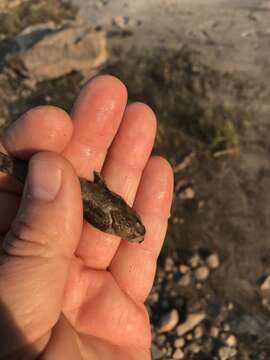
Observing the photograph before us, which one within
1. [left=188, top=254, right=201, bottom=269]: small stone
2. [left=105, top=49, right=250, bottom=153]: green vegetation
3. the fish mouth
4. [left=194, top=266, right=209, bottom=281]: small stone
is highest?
the fish mouth

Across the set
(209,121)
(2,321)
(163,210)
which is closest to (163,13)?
(209,121)

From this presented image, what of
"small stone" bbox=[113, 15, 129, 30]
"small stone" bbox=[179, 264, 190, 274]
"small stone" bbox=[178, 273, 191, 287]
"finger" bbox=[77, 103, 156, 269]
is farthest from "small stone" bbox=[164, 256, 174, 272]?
"small stone" bbox=[113, 15, 129, 30]

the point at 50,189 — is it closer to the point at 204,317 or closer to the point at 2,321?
the point at 2,321

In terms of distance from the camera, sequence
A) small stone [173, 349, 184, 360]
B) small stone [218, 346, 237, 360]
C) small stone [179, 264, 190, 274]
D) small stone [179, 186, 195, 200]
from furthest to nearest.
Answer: small stone [179, 186, 195, 200] < small stone [179, 264, 190, 274] < small stone [173, 349, 184, 360] < small stone [218, 346, 237, 360]

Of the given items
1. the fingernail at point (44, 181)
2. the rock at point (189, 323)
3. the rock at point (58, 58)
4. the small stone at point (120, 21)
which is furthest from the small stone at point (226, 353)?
the small stone at point (120, 21)

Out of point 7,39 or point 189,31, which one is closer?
point 189,31

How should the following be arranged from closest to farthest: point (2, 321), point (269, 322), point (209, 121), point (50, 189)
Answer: point (2, 321), point (50, 189), point (269, 322), point (209, 121)

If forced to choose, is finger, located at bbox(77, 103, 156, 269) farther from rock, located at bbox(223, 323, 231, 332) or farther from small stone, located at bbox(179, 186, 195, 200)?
small stone, located at bbox(179, 186, 195, 200)
